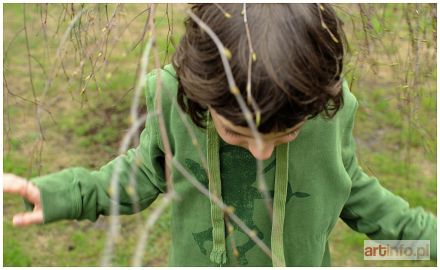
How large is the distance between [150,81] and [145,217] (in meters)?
1.26

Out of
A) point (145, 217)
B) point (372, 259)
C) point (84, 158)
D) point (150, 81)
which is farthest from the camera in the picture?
point (84, 158)

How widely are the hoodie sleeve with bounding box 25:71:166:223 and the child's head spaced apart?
0.26 metres

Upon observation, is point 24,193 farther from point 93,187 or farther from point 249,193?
point 249,193

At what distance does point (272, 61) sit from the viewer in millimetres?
959

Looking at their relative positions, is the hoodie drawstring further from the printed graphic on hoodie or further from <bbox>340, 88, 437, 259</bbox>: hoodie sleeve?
<bbox>340, 88, 437, 259</bbox>: hoodie sleeve

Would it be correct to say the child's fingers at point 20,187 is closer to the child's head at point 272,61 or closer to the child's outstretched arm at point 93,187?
the child's outstretched arm at point 93,187

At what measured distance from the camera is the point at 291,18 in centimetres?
Answer: 100

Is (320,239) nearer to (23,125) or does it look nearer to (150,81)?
(150,81)

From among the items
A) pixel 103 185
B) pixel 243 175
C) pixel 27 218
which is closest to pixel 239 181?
pixel 243 175

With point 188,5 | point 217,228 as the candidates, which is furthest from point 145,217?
point 188,5

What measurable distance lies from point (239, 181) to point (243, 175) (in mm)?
15

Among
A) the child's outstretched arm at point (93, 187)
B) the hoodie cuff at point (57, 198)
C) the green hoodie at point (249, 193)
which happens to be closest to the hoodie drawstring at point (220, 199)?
the green hoodie at point (249, 193)

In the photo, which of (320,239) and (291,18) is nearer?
(291,18)

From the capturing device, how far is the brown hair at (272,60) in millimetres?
964
